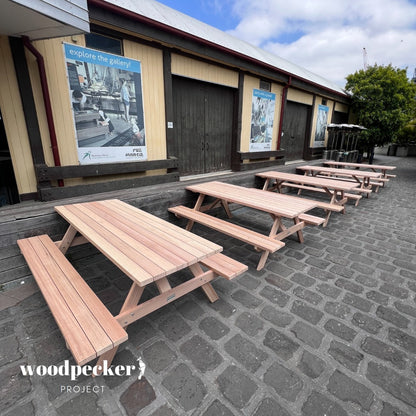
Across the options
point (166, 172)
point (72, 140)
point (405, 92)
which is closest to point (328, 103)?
point (405, 92)

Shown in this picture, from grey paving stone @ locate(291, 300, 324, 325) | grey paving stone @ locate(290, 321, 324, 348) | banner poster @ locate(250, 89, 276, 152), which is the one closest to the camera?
grey paving stone @ locate(290, 321, 324, 348)

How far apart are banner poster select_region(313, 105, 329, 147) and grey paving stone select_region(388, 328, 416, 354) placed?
9.63 metres

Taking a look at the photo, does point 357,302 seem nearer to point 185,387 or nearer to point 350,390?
point 350,390

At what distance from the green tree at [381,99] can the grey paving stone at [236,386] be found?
1365cm

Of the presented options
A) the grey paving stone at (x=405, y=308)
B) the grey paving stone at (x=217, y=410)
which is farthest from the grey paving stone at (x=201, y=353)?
the grey paving stone at (x=405, y=308)

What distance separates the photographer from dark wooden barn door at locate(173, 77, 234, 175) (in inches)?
214

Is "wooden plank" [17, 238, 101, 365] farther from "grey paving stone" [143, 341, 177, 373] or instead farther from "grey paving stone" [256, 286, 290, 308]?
"grey paving stone" [256, 286, 290, 308]

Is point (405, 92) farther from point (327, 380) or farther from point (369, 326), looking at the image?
point (327, 380)

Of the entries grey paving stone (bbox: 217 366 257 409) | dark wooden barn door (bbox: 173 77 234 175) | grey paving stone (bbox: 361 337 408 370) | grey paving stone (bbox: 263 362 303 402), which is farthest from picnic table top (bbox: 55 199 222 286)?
dark wooden barn door (bbox: 173 77 234 175)

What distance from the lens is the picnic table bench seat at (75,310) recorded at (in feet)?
4.52

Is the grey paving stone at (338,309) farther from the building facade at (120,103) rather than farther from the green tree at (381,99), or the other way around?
the green tree at (381,99)

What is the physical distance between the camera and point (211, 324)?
207 centimetres

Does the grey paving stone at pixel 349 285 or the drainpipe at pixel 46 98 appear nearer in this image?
the grey paving stone at pixel 349 285

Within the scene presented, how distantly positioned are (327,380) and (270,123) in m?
7.24
